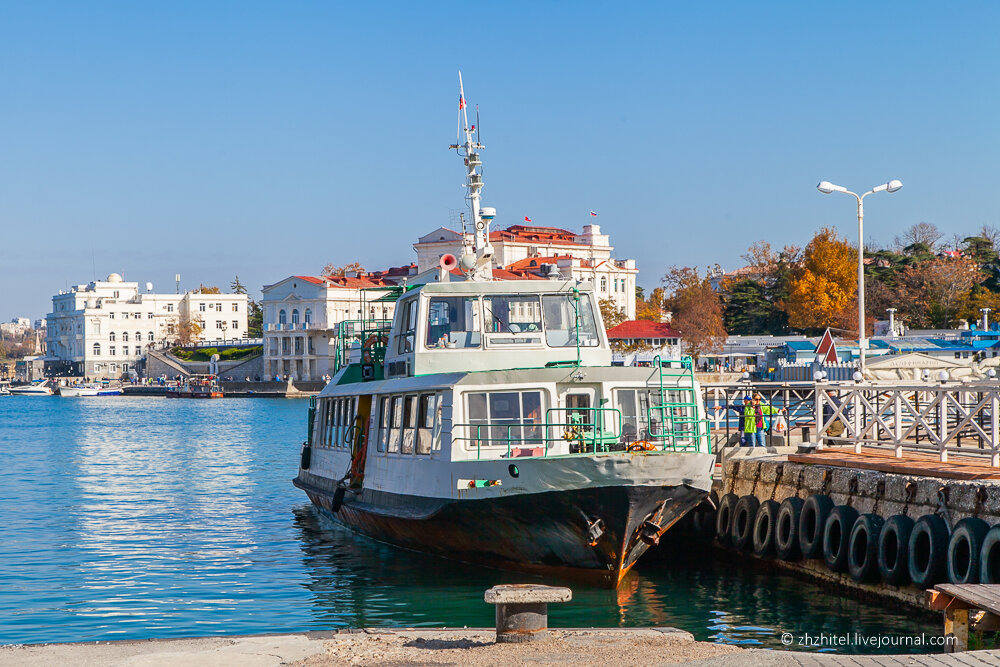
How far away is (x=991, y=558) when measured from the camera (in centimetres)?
1362

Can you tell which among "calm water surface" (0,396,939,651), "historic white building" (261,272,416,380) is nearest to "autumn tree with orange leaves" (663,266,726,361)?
"historic white building" (261,272,416,380)

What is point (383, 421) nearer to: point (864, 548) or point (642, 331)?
point (864, 548)

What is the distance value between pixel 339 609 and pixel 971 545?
936cm

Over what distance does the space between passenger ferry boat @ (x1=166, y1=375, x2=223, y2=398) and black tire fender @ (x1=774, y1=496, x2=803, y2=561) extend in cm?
12538

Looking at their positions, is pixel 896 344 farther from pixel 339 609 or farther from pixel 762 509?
pixel 339 609

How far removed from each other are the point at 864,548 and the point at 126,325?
17845cm

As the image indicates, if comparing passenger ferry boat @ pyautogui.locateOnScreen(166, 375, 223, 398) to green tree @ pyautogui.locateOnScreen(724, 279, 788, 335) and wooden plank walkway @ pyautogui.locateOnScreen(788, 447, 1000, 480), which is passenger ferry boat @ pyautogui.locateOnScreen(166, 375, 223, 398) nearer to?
green tree @ pyautogui.locateOnScreen(724, 279, 788, 335)

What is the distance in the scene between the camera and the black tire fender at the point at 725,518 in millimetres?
21344

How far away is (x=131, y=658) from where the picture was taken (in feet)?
34.8

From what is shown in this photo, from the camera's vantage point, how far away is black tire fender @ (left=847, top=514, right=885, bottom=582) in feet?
53.5

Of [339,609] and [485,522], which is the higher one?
[485,522]

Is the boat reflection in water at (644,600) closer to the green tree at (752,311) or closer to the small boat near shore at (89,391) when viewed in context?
the green tree at (752,311)

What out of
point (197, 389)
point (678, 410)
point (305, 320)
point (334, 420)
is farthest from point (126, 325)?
point (678, 410)

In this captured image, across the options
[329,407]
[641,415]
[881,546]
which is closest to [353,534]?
[329,407]
